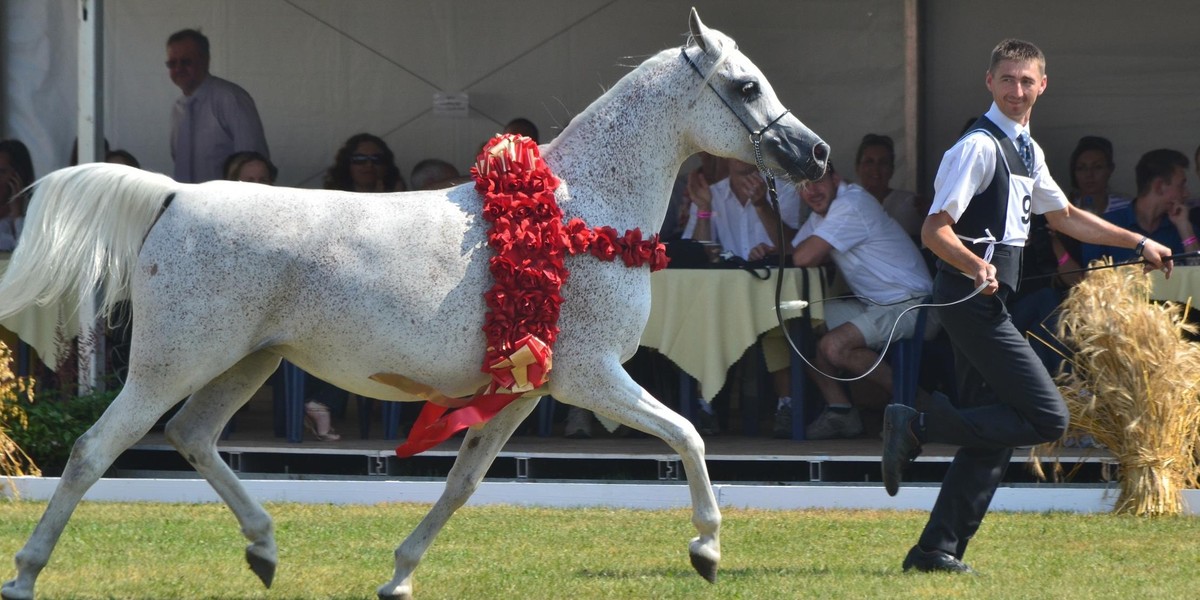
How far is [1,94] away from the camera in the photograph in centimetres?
1125

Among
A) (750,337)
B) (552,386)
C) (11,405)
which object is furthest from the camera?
(750,337)

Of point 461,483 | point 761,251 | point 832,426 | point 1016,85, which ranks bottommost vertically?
point 832,426

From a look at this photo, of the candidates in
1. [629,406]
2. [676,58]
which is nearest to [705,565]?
[629,406]

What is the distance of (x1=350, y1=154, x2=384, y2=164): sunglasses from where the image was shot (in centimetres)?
1027

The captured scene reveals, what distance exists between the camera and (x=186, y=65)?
10.5 meters

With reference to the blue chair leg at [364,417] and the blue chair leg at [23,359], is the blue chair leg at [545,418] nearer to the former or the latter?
the blue chair leg at [364,417]

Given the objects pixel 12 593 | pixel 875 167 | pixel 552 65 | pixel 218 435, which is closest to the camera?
pixel 12 593

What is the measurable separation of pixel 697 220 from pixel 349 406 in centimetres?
268

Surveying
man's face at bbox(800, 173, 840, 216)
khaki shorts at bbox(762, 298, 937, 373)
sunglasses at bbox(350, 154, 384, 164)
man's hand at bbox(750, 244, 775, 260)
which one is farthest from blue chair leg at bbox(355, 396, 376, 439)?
man's face at bbox(800, 173, 840, 216)

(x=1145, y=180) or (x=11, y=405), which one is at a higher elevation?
(x=1145, y=180)

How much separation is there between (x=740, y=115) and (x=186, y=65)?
21.3 ft

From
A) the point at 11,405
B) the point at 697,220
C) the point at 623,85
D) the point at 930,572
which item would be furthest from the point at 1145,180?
the point at 11,405

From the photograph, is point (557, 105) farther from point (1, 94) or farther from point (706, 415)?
point (1, 94)

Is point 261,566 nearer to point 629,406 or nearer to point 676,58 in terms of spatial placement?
point 629,406
